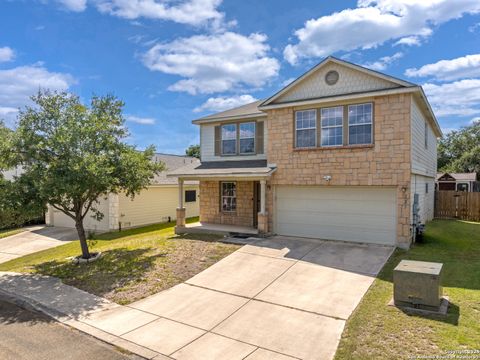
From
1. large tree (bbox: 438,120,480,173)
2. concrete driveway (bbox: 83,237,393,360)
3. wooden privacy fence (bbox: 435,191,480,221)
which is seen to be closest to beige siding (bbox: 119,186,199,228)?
concrete driveway (bbox: 83,237,393,360)

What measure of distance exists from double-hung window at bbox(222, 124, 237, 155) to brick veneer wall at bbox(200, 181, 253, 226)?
1.64 m

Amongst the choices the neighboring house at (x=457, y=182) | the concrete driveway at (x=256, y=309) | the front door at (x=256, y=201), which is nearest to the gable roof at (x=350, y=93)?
the front door at (x=256, y=201)

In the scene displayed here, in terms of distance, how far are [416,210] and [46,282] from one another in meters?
13.1

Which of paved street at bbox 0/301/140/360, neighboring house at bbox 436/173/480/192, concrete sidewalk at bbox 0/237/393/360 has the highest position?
neighboring house at bbox 436/173/480/192

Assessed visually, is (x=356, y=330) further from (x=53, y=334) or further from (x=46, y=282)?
(x=46, y=282)

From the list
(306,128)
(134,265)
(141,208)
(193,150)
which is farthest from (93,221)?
(193,150)

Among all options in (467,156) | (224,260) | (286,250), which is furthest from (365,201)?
(467,156)

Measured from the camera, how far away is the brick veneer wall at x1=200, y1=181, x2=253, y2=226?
603 inches

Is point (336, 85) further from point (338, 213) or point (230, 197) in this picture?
point (230, 197)

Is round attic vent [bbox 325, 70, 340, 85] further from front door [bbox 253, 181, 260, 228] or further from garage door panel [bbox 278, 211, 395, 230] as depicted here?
Answer: front door [bbox 253, 181, 260, 228]

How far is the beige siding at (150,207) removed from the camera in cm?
1883

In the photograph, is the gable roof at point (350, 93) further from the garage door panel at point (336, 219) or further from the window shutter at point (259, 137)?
the garage door panel at point (336, 219)

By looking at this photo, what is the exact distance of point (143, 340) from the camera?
5.62 metres

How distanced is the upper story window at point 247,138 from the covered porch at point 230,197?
2.39ft
